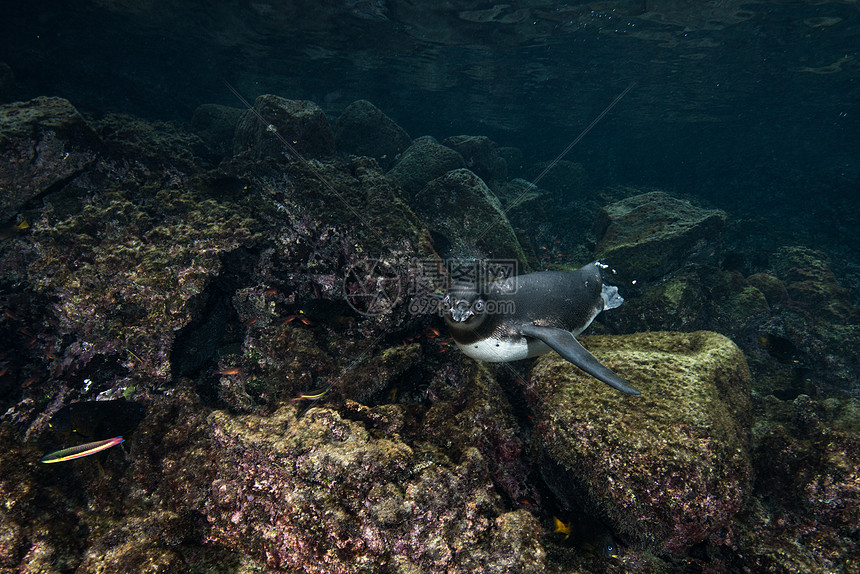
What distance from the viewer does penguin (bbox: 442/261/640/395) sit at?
306 centimetres

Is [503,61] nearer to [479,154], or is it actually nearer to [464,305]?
[479,154]

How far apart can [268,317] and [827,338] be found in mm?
12722

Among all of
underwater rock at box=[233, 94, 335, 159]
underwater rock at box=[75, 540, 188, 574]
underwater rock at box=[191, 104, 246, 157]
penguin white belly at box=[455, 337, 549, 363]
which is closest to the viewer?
underwater rock at box=[75, 540, 188, 574]

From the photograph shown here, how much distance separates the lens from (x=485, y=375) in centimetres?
380

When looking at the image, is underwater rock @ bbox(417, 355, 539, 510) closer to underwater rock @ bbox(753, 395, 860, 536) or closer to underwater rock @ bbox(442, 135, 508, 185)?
underwater rock @ bbox(753, 395, 860, 536)

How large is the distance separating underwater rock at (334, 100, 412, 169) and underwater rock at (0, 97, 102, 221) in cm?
880

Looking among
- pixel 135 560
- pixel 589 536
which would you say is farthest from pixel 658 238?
pixel 135 560

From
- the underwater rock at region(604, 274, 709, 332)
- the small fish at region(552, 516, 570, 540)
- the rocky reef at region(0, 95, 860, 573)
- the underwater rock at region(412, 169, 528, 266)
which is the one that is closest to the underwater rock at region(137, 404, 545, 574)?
the rocky reef at region(0, 95, 860, 573)

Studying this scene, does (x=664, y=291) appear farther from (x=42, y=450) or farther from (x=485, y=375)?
(x=42, y=450)

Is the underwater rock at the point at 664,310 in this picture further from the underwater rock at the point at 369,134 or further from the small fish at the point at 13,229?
the underwater rock at the point at 369,134

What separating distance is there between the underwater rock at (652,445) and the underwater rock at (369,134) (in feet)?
39.6

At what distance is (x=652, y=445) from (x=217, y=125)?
16.1 m

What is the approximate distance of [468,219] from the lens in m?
7.39

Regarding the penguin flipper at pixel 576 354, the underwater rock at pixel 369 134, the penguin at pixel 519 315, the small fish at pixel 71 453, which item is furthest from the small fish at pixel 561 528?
the underwater rock at pixel 369 134
